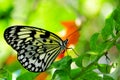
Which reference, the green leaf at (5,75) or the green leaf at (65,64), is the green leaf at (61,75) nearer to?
the green leaf at (65,64)

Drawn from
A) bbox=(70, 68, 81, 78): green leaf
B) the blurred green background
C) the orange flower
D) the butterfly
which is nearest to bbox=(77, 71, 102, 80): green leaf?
bbox=(70, 68, 81, 78): green leaf

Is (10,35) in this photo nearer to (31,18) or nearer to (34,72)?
(34,72)

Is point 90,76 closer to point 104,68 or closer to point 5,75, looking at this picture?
point 104,68

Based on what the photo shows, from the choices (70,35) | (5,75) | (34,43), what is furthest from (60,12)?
(5,75)

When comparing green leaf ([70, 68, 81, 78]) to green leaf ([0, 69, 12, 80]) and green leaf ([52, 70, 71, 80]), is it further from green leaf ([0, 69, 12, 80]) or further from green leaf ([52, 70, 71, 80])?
green leaf ([0, 69, 12, 80])

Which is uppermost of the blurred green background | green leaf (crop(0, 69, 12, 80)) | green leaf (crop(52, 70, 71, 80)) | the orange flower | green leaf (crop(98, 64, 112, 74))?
the blurred green background

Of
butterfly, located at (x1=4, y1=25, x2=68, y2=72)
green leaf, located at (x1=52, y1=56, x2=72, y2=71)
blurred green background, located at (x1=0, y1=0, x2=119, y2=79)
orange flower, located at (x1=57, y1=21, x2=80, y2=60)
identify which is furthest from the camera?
blurred green background, located at (x1=0, y1=0, x2=119, y2=79)

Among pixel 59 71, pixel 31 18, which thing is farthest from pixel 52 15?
pixel 59 71

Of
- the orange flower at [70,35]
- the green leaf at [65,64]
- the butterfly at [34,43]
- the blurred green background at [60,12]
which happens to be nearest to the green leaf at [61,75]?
the green leaf at [65,64]
